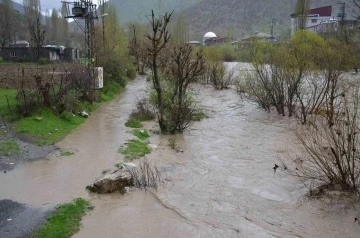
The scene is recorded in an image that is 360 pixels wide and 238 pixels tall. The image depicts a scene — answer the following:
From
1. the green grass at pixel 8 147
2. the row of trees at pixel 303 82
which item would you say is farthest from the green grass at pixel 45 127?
the row of trees at pixel 303 82

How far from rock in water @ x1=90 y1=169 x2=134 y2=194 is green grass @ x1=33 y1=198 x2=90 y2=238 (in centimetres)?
62

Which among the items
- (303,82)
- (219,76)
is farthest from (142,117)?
(219,76)

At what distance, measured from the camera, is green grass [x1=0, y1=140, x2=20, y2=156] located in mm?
12495

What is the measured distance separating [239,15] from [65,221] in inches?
5174

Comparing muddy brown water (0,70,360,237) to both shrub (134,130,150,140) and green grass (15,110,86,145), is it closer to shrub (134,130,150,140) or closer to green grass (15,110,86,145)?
shrub (134,130,150,140)

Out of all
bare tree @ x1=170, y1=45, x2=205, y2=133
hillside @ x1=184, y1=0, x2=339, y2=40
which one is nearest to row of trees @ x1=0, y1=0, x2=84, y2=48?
bare tree @ x1=170, y1=45, x2=205, y2=133

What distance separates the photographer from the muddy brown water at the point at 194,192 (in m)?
8.06

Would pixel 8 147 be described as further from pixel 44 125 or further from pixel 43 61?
pixel 43 61

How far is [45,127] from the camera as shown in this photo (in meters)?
15.8

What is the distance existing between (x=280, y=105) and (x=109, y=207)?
47.9 feet

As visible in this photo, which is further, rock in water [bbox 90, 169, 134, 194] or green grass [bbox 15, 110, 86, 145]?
green grass [bbox 15, 110, 86, 145]

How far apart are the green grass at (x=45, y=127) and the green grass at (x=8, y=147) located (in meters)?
0.87

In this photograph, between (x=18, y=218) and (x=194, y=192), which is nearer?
(x=18, y=218)

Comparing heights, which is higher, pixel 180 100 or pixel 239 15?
pixel 239 15
